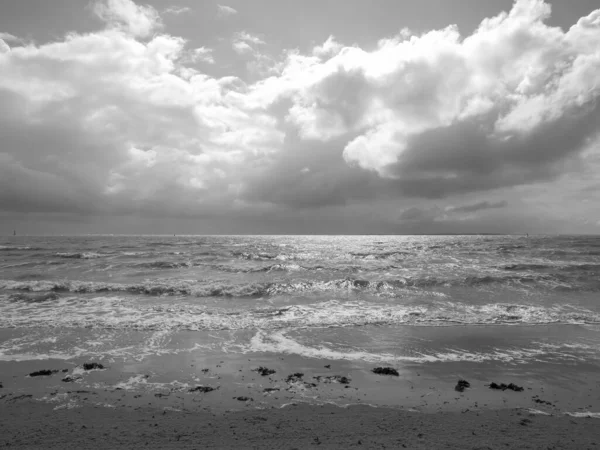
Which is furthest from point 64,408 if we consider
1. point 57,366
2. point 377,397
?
point 377,397

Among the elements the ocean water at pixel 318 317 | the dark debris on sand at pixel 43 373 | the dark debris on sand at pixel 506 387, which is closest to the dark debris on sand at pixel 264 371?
the ocean water at pixel 318 317

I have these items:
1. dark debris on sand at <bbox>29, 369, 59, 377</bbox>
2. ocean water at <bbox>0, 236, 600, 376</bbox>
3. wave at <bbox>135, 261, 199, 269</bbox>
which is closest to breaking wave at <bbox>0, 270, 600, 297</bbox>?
ocean water at <bbox>0, 236, 600, 376</bbox>

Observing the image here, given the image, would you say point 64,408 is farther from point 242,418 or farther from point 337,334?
point 337,334

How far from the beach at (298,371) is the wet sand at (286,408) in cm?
3

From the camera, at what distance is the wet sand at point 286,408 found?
5.05 metres

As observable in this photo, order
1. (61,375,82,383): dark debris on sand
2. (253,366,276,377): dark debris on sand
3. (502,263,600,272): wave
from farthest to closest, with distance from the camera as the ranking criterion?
(502,263,600,272): wave → (253,366,276,377): dark debris on sand → (61,375,82,383): dark debris on sand

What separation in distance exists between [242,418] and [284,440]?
40.5 inches

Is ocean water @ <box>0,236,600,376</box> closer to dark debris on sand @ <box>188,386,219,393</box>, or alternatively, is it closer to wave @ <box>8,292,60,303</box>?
wave @ <box>8,292,60,303</box>

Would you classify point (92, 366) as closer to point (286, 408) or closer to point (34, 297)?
point (286, 408)

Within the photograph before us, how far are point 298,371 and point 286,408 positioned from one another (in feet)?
6.55

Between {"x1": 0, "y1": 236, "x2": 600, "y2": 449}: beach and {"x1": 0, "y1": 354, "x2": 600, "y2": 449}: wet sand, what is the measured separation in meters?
0.03

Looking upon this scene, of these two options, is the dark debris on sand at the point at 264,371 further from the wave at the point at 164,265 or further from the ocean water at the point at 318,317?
the wave at the point at 164,265

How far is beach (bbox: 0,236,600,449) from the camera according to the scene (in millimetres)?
5270

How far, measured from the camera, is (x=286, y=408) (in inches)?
242
